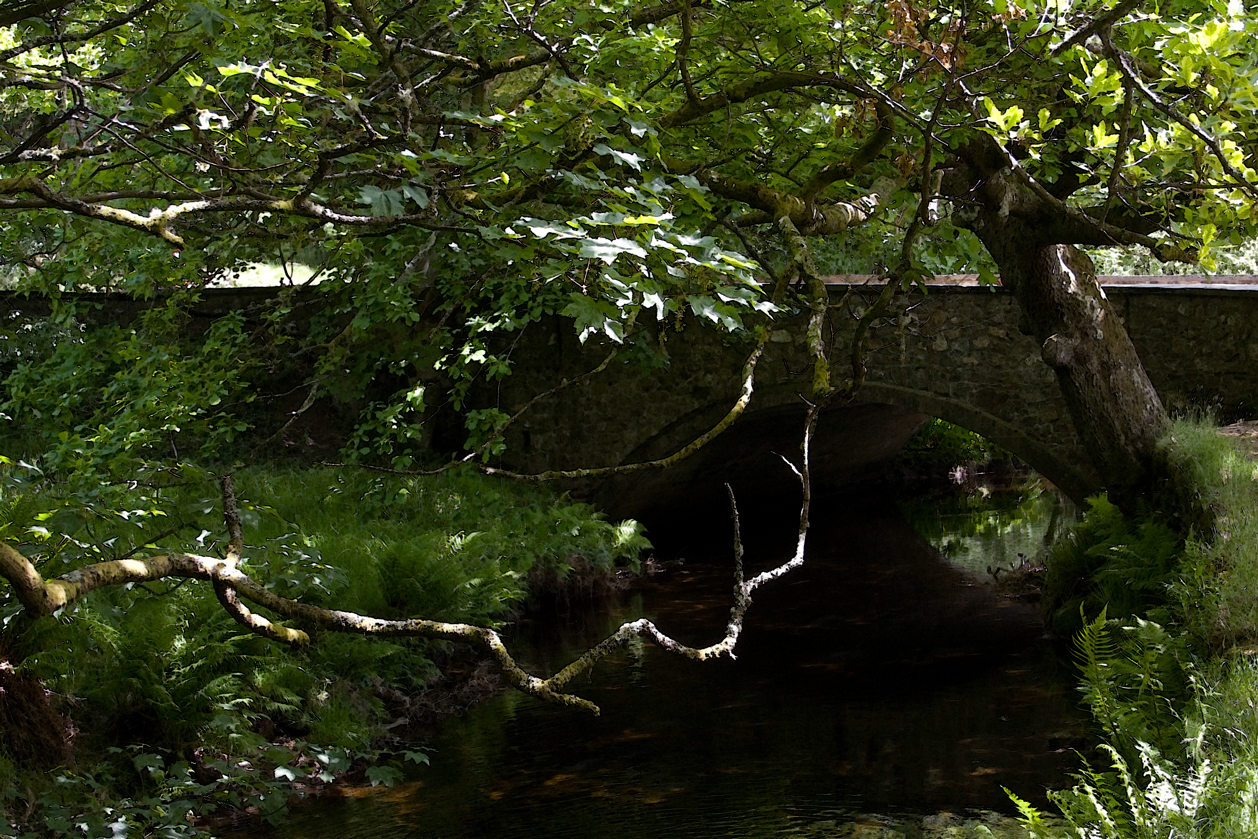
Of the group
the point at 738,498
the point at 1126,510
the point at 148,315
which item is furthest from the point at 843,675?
the point at 738,498

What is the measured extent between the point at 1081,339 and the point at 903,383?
3770mm

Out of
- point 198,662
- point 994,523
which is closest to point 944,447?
point 994,523

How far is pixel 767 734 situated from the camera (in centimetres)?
639

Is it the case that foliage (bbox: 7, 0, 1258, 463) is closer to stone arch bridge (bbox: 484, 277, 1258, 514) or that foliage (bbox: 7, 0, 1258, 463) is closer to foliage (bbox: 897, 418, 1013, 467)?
stone arch bridge (bbox: 484, 277, 1258, 514)

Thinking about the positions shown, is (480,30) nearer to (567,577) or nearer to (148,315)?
(148,315)

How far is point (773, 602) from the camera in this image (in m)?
9.70

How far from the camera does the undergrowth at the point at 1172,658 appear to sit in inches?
146

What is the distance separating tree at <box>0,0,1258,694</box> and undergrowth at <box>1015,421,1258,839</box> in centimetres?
46

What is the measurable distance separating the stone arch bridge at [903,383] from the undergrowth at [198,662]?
291 centimetres

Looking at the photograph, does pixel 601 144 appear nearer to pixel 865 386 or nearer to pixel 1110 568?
pixel 1110 568

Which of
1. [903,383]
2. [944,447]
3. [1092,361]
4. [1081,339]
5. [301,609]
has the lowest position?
[944,447]

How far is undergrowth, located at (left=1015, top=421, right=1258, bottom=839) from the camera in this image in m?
3.70

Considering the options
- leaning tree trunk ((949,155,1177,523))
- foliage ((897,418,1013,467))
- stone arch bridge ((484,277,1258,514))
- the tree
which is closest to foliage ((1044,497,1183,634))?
leaning tree trunk ((949,155,1177,523))

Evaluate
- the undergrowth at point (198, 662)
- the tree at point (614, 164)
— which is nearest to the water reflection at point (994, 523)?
the tree at point (614, 164)
